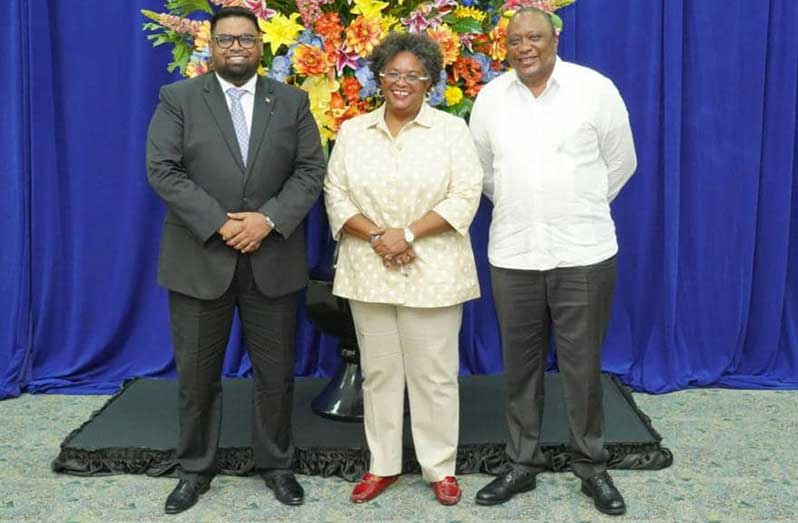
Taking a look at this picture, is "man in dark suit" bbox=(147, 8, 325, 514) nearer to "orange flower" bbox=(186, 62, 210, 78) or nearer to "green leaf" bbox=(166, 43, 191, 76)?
"orange flower" bbox=(186, 62, 210, 78)

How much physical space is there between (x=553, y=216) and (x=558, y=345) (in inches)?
15.9

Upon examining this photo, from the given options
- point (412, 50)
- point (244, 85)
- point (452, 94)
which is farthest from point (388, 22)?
point (244, 85)

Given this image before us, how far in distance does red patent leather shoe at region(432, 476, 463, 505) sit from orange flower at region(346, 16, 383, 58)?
136cm

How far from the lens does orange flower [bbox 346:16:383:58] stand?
122 inches

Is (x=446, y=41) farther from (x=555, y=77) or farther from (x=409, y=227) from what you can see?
(x=409, y=227)

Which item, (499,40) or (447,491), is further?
(499,40)

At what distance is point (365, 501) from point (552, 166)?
46.2 inches

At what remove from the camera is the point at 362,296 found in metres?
2.90

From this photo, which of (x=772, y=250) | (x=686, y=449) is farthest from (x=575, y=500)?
(x=772, y=250)

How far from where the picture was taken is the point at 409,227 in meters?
2.83

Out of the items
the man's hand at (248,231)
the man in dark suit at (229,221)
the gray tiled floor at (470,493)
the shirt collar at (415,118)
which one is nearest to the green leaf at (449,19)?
the shirt collar at (415,118)

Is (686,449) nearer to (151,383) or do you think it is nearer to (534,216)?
(534,216)

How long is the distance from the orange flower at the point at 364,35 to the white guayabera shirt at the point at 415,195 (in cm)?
30

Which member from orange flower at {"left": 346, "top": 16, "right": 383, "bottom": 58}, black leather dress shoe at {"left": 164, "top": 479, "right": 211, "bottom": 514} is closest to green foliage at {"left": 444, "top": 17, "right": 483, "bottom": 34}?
orange flower at {"left": 346, "top": 16, "right": 383, "bottom": 58}
